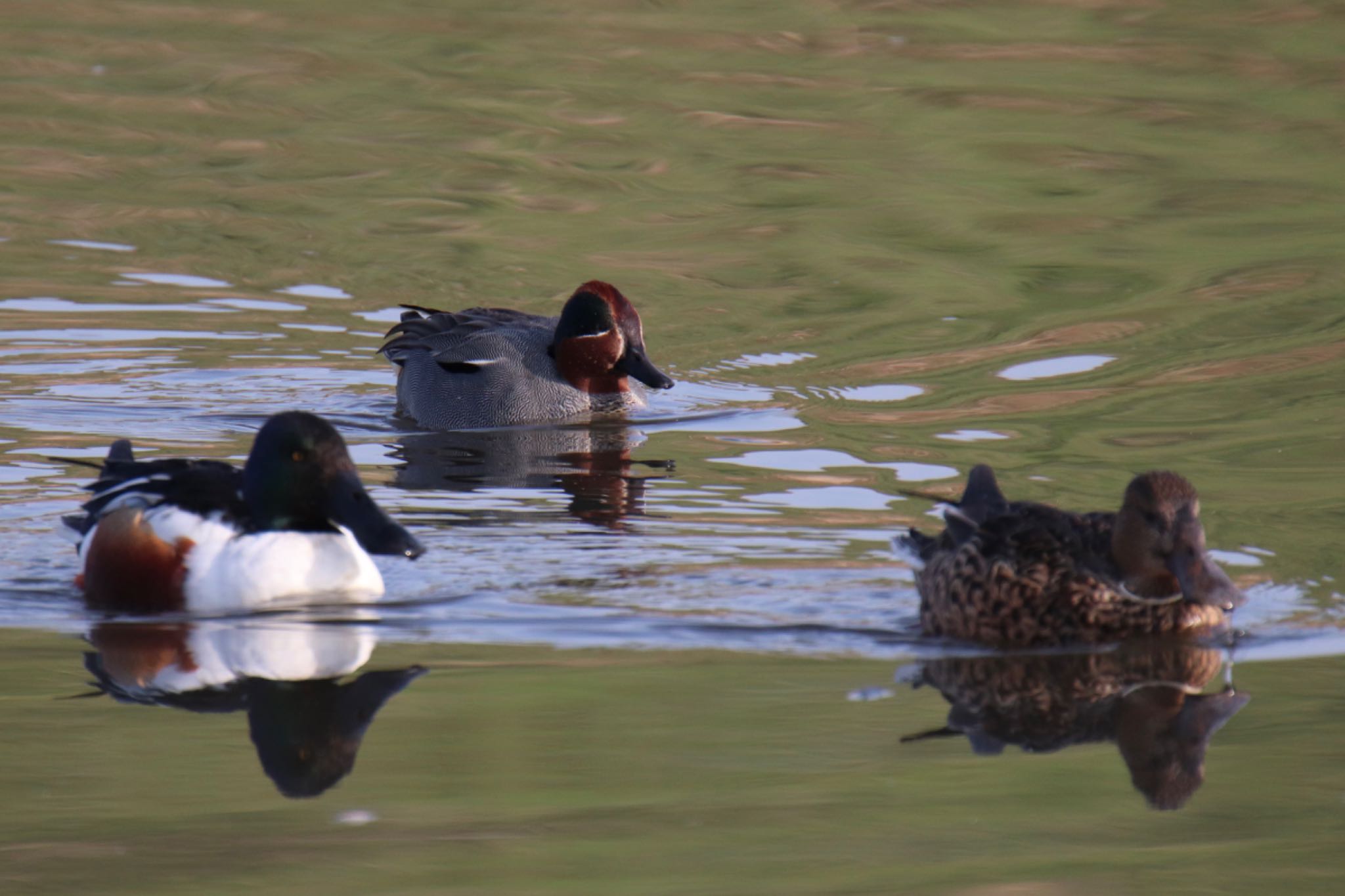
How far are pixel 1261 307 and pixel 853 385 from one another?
3288 millimetres

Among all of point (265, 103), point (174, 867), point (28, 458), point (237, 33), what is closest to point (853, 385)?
point (28, 458)

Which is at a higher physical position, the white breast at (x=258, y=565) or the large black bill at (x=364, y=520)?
the large black bill at (x=364, y=520)

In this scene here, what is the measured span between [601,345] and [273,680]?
642 centimetres

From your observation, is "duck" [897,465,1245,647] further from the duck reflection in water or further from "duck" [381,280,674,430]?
"duck" [381,280,674,430]

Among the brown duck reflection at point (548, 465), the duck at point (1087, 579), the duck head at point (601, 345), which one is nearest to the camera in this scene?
the duck at point (1087, 579)

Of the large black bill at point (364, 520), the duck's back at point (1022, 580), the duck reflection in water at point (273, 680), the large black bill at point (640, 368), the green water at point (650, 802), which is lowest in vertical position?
the green water at point (650, 802)

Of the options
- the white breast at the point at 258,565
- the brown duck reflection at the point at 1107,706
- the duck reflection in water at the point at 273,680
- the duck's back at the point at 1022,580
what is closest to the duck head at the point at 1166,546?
the duck's back at the point at 1022,580

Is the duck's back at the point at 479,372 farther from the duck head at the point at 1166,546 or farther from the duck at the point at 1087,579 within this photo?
the duck head at the point at 1166,546

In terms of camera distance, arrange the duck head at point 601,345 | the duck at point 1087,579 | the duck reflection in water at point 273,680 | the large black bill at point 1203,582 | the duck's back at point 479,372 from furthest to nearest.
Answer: the duck head at point 601,345
the duck's back at point 479,372
the duck at point 1087,579
the large black bill at point 1203,582
the duck reflection in water at point 273,680

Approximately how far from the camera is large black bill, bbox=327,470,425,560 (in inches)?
320

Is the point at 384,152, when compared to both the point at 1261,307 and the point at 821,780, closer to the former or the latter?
the point at 1261,307

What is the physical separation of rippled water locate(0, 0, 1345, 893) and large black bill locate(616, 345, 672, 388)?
262 mm

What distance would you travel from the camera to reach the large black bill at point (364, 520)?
812 cm

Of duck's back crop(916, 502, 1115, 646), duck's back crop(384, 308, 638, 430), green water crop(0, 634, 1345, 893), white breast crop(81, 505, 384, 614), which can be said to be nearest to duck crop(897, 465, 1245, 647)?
duck's back crop(916, 502, 1115, 646)
